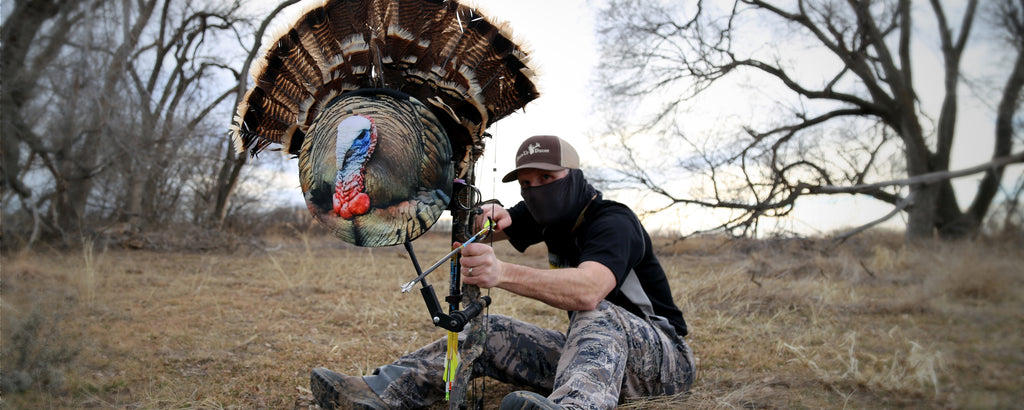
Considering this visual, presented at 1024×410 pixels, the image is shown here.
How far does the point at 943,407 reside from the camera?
258cm

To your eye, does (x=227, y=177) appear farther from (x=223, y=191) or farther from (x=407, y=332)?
(x=407, y=332)

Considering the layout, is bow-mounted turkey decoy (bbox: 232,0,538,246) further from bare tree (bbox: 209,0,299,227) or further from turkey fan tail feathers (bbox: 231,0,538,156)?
bare tree (bbox: 209,0,299,227)

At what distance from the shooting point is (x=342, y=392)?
2418 millimetres

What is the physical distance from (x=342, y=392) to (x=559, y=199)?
137 centimetres

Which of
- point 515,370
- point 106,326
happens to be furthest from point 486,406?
point 106,326

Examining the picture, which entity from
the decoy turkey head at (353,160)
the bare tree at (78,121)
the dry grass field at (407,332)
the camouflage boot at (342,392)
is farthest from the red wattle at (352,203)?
the bare tree at (78,121)

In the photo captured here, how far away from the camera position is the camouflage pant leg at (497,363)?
101 inches

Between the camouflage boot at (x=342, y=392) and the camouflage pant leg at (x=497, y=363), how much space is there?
0.09m

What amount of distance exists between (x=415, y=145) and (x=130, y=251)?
10129mm

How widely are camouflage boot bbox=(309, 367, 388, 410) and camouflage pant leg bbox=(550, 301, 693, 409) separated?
2.81 feet

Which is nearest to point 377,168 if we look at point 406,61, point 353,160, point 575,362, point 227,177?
point 353,160

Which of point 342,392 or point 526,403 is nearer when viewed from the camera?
point 526,403

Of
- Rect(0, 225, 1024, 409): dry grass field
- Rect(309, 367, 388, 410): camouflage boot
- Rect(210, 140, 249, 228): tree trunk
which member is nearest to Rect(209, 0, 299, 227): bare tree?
Rect(210, 140, 249, 228): tree trunk

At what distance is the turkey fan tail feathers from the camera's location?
2.12 meters
